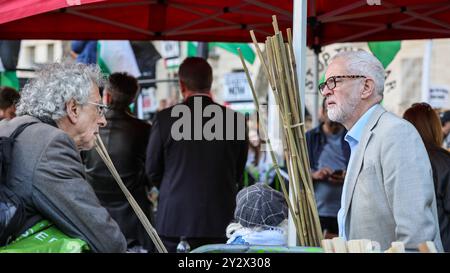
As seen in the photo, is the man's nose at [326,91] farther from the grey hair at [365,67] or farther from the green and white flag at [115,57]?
the green and white flag at [115,57]

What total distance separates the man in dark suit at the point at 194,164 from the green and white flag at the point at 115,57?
10.7 feet

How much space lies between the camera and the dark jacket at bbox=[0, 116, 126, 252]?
2.80 m

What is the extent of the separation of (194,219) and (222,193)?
0.85 ft

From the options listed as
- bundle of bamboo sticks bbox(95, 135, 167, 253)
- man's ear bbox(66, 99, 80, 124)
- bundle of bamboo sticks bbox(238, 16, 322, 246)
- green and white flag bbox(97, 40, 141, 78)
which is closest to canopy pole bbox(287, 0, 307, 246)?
bundle of bamboo sticks bbox(238, 16, 322, 246)

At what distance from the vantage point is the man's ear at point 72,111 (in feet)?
10.3

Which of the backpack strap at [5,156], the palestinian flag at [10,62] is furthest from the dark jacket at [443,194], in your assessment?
the palestinian flag at [10,62]

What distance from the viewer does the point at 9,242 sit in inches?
108

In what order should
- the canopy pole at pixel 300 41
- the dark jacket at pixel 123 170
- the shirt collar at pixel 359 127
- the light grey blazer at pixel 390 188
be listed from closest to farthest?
1. the light grey blazer at pixel 390 188
2. the shirt collar at pixel 359 127
3. the canopy pole at pixel 300 41
4. the dark jacket at pixel 123 170

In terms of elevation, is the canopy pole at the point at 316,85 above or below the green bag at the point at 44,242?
above

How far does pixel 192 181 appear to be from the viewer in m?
5.04

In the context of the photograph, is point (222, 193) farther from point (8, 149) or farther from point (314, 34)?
point (8, 149)

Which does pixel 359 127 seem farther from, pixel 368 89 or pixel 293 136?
pixel 293 136

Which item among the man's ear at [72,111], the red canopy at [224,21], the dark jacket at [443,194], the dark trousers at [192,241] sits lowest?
the dark trousers at [192,241]

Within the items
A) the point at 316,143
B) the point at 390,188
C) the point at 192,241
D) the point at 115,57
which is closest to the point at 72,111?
the point at 390,188
